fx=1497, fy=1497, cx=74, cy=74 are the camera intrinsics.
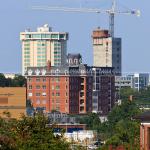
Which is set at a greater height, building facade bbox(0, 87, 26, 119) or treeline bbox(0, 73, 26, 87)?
treeline bbox(0, 73, 26, 87)

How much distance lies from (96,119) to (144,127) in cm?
10448

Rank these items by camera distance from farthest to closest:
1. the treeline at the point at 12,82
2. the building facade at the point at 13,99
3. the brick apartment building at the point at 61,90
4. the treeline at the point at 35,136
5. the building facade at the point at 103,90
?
1. the building facade at the point at 103,90
2. the brick apartment building at the point at 61,90
3. the treeline at the point at 12,82
4. the building facade at the point at 13,99
5. the treeline at the point at 35,136

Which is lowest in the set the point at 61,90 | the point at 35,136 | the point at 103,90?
the point at 35,136

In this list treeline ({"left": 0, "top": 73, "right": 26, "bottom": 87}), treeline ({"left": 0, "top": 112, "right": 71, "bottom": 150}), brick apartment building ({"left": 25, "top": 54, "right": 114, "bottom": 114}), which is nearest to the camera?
treeline ({"left": 0, "top": 112, "right": 71, "bottom": 150})

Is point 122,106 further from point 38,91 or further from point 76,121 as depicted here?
point 38,91

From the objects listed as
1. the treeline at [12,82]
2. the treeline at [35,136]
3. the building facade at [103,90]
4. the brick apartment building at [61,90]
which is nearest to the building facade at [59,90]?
the brick apartment building at [61,90]

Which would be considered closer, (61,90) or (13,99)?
(13,99)

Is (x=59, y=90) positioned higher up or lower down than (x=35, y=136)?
higher up

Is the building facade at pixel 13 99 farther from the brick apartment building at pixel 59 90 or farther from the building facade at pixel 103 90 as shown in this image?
the building facade at pixel 103 90

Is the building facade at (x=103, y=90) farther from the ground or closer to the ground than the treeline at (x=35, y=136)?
farther from the ground

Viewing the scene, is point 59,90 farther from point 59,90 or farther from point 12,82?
point 12,82

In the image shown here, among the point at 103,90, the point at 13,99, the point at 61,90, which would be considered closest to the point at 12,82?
the point at 61,90

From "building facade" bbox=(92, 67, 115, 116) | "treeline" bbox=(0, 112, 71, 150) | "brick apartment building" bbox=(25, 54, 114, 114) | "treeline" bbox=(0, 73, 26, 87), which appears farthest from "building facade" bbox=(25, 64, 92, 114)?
"treeline" bbox=(0, 112, 71, 150)

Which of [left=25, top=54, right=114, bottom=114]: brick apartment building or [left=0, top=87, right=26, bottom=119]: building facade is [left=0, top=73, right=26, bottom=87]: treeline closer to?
[left=25, top=54, right=114, bottom=114]: brick apartment building
